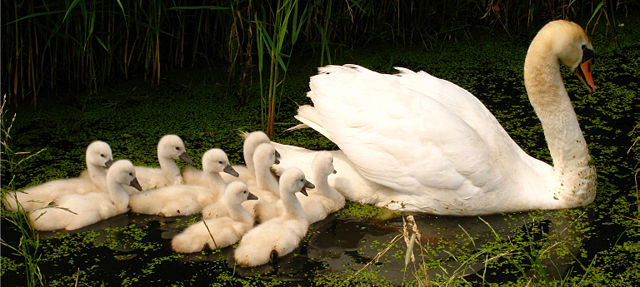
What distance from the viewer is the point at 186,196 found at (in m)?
5.03

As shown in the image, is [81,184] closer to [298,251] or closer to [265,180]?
[265,180]

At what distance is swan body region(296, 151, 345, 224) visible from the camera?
16.1 ft

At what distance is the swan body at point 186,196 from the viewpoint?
500cm

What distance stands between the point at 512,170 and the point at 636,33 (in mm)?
3551

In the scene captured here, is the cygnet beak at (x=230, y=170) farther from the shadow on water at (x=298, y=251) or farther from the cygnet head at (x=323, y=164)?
the cygnet head at (x=323, y=164)

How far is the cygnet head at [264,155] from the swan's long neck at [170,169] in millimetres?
532

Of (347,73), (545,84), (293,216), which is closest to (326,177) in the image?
(293,216)

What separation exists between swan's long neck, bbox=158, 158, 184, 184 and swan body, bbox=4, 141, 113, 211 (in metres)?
0.31

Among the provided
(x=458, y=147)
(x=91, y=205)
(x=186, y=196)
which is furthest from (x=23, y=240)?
(x=458, y=147)

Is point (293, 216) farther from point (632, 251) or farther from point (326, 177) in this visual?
point (632, 251)

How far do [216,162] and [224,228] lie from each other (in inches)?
21.1

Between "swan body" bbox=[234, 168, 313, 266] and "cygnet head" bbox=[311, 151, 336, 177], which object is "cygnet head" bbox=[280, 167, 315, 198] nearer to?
"swan body" bbox=[234, 168, 313, 266]

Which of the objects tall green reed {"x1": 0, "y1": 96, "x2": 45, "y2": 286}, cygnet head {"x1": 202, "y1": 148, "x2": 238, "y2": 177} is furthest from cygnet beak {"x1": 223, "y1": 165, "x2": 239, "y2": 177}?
tall green reed {"x1": 0, "y1": 96, "x2": 45, "y2": 286}

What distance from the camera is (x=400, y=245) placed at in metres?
4.67
